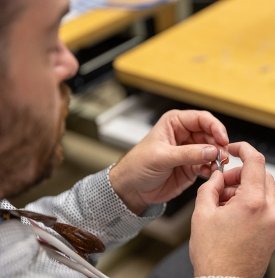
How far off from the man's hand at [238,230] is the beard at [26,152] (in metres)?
0.20

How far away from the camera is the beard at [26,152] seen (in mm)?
625

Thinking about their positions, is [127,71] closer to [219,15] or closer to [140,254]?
[219,15]

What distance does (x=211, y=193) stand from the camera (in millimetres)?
696

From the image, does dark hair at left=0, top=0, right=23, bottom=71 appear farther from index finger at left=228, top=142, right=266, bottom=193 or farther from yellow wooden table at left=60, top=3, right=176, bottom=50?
yellow wooden table at left=60, top=3, right=176, bottom=50

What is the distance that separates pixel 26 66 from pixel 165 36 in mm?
650

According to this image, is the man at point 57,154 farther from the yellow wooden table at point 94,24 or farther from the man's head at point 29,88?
the yellow wooden table at point 94,24

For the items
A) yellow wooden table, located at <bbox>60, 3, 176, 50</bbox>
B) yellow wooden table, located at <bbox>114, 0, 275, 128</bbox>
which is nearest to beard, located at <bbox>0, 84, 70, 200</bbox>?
yellow wooden table, located at <bbox>114, 0, 275, 128</bbox>

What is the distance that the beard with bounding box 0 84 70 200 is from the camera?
62cm

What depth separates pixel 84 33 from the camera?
4.42 ft

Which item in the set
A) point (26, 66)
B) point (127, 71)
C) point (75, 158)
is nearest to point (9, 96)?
point (26, 66)

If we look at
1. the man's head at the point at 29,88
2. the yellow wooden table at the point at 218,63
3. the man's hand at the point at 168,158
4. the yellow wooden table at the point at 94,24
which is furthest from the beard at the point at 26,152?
the yellow wooden table at the point at 94,24

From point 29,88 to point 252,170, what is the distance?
0.99 ft

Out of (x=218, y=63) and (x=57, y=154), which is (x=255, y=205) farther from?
(x=218, y=63)

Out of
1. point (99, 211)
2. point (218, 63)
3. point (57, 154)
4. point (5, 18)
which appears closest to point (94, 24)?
point (218, 63)
